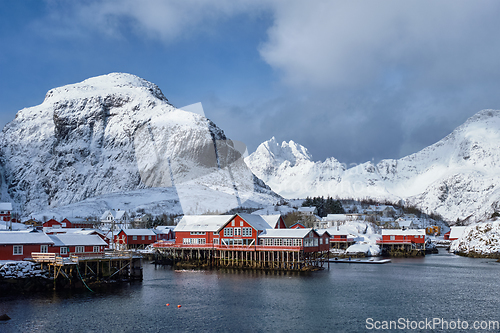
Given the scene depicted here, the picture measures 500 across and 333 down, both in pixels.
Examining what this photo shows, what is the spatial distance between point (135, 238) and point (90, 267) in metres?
52.7

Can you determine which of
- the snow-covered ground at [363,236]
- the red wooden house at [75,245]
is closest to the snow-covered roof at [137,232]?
the snow-covered ground at [363,236]

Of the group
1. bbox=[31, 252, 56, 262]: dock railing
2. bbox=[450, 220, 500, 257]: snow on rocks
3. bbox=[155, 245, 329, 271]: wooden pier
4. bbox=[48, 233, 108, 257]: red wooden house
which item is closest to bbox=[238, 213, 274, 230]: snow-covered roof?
bbox=[155, 245, 329, 271]: wooden pier

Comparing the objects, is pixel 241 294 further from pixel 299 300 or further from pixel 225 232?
pixel 225 232

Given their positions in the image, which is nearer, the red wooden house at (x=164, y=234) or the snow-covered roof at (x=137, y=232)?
the snow-covered roof at (x=137, y=232)

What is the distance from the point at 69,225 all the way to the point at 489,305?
12441cm

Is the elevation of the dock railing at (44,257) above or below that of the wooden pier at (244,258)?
above

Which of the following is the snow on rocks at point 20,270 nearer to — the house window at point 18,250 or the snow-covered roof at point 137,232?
the house window at point 18,250

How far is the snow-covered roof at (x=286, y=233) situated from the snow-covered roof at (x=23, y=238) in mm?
31441

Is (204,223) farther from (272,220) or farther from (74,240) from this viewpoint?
(74,240)

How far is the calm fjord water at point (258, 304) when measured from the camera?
1355 inches

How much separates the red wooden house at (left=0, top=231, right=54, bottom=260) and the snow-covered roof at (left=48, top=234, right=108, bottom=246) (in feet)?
5.34

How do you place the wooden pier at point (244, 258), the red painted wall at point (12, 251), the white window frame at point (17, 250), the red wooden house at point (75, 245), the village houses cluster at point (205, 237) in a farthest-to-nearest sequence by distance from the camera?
the wooden pier at point (244, 258) < the red wooden house at point (75, 245) < the village houses cluster at point (205, 237) < the white window frame at point (17, 250) < the red painted wall at point (12, 251)
